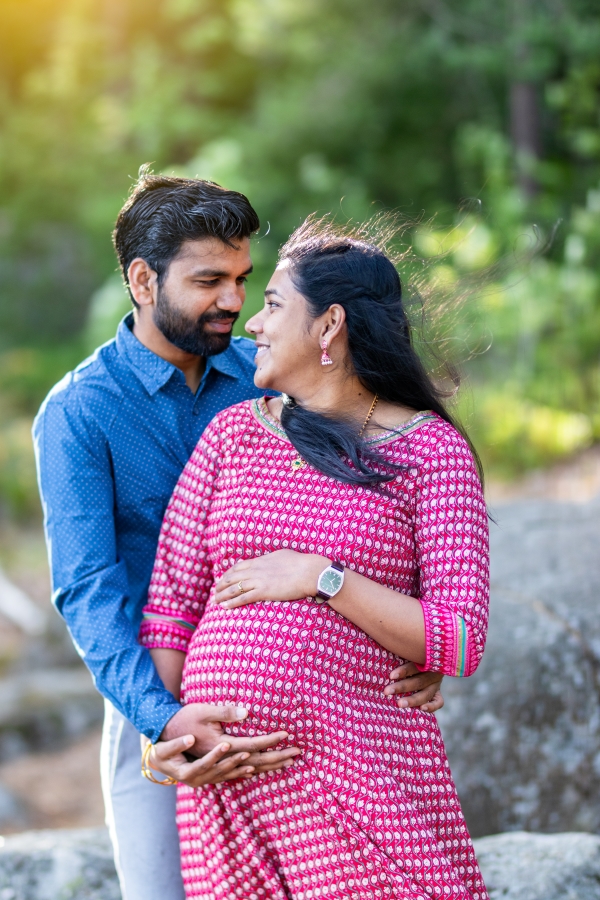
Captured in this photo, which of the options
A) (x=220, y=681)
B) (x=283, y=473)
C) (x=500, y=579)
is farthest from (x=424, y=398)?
(x=500, y=579)

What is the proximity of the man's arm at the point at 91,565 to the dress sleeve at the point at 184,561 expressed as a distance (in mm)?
71

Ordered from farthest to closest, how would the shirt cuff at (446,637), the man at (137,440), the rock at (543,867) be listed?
1. the rock at (543,867)
2. the man at (137,440)
3. the shirt cuff at (446,637)

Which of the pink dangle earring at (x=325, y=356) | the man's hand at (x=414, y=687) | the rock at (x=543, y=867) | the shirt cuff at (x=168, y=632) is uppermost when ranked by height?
the pink dangle earring at (x=325, y=356)

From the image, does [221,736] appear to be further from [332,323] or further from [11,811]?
[11,811]

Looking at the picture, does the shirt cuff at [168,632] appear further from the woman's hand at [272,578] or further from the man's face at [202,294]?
the man's face at [202,294]

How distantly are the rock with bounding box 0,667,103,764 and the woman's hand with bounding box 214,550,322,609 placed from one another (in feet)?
14.4

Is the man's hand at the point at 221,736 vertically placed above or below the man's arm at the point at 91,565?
below

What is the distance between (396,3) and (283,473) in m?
12.1

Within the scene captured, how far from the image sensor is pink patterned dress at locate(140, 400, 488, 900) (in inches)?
73.5

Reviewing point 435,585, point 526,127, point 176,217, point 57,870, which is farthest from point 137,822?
point 526,127

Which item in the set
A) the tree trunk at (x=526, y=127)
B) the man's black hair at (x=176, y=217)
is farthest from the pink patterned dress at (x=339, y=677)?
the tree trunk at (x=526, y=127)

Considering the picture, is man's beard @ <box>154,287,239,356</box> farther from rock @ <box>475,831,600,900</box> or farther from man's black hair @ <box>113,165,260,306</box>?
rock @ <box>475,831,600,900</box>

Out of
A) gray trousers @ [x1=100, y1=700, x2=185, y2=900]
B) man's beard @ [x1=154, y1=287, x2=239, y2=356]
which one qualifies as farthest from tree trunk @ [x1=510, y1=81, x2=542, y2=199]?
gray trousers @ [x1=100, y1=700, x2=185, y2=900]

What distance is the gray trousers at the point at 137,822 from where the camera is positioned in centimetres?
233
